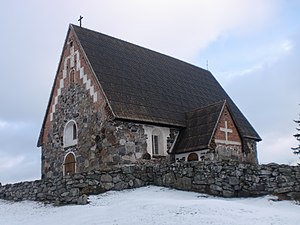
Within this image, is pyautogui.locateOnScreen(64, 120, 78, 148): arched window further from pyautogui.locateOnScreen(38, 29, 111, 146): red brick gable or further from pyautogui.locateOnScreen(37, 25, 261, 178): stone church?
pyautogui.locateOnScreen(38, 29, 111, 146): red brick gable

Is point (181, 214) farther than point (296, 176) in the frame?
No

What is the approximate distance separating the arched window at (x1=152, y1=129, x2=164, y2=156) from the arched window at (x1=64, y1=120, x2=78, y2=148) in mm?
4140

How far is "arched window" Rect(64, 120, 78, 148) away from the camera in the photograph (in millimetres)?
21516

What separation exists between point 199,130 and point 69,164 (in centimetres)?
705

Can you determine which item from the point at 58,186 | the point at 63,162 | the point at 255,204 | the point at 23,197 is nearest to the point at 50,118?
the point at 63,162

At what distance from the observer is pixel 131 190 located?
14648 millimetres

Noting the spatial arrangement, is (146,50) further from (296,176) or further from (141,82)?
(296,176)

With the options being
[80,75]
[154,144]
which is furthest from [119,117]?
[80,75]

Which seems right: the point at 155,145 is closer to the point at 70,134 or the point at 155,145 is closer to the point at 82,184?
the point at 70,134

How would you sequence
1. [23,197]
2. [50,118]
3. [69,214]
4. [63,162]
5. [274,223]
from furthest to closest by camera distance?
[50,118] → [63,162] → [23,197] → [69,214] → [274,223]

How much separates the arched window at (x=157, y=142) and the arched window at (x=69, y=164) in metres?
4.25

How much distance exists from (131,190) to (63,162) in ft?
27.1

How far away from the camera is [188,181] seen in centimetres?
1443

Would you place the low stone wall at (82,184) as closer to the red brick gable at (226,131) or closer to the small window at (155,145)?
the small window at (155,145)
